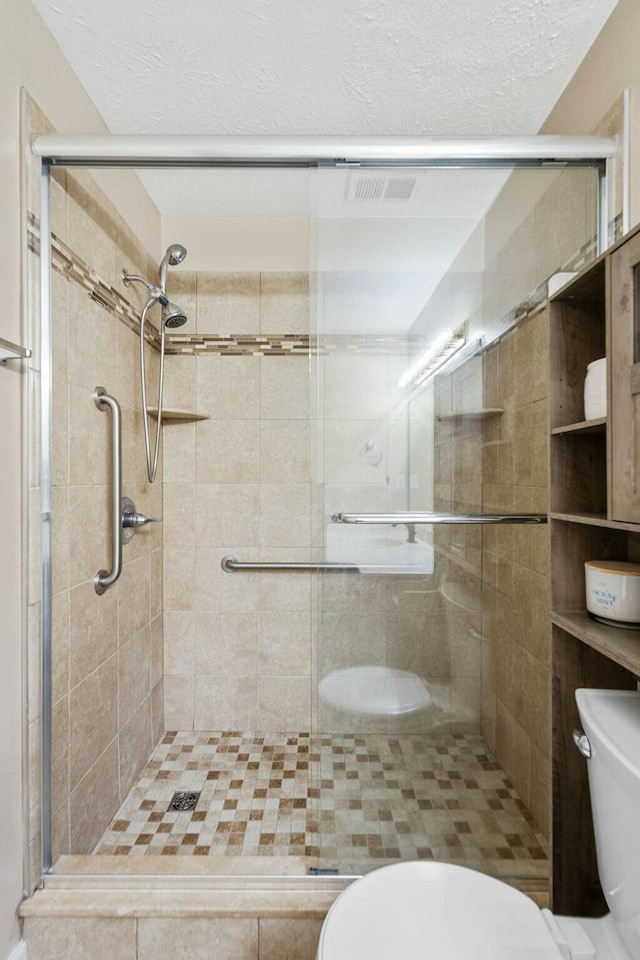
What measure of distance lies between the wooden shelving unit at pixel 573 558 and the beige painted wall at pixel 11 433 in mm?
1249

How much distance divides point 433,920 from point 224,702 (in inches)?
60.0

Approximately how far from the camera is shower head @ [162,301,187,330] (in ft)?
6.44

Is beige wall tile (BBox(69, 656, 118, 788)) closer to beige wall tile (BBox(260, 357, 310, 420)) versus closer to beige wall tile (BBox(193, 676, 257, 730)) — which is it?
beige wall tile (BBox(193, 676, 257, 730))

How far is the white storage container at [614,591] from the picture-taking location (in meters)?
0.96

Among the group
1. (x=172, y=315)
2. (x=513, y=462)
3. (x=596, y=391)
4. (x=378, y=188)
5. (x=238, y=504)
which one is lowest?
(x=238, y=504)

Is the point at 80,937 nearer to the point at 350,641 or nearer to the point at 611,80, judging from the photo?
the point at 350,641

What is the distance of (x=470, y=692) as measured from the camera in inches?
53.2

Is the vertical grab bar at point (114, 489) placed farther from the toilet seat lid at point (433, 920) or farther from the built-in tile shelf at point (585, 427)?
the built-in tile shelf at point (585, 427)

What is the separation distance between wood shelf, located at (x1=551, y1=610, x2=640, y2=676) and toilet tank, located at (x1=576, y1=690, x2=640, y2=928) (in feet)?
0.30

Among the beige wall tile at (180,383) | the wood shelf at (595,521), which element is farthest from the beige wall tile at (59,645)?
the wood shelf at (595,521)

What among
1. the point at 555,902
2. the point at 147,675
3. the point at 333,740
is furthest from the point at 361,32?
the point at 147,675

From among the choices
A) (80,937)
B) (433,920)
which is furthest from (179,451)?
(433,920)

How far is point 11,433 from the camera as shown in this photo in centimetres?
120

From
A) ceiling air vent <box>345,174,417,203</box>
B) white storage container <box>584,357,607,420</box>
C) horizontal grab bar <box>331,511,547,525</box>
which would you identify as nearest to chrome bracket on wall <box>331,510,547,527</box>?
horizontal grab bar <box>331,511,547,525</box>
